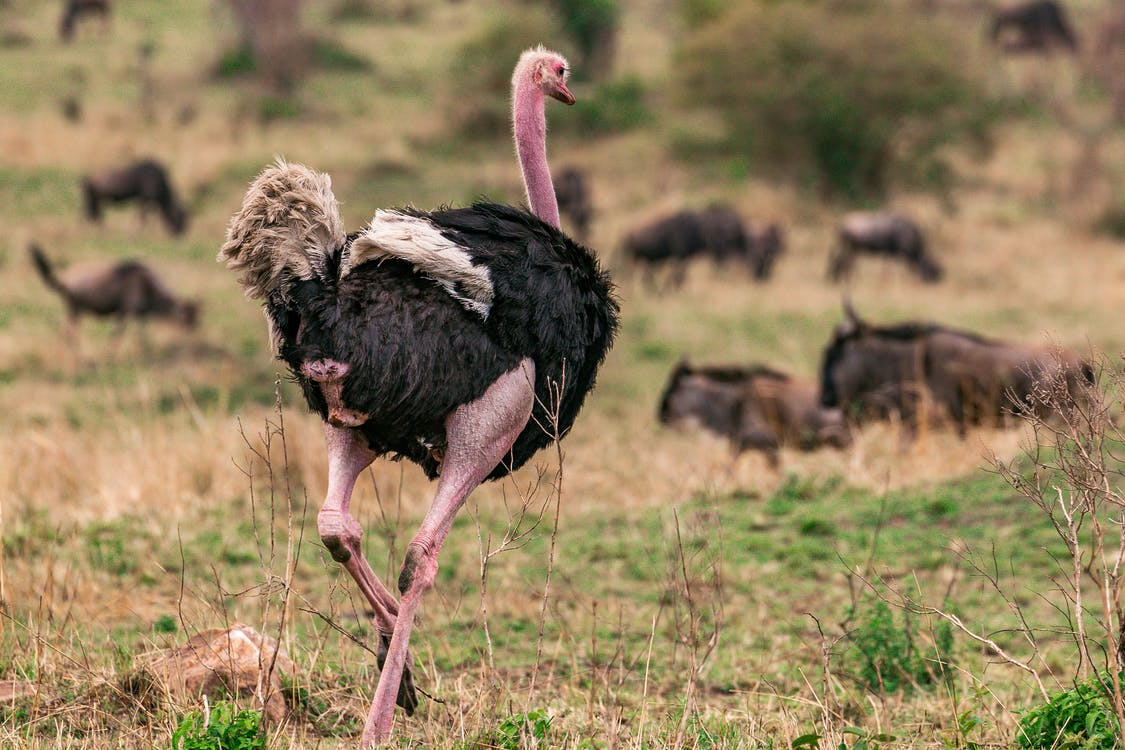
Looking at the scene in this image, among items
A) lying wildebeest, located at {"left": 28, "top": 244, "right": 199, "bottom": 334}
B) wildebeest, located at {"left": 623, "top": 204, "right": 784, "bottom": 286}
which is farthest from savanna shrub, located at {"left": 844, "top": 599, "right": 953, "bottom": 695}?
wildebeest, located at {"left": 623, "top": 204, "right": 784, "bottom": 286}

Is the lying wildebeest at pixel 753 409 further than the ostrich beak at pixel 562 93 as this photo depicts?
Yes

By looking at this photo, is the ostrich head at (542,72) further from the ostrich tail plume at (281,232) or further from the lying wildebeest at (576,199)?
the lying wildebeest at (576,199)

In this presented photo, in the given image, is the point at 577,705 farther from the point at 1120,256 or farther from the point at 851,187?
the point at 851,187

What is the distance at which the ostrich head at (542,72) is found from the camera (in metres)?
5.06

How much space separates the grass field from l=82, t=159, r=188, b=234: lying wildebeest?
502 millimetres

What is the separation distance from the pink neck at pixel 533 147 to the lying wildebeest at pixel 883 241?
18.4 m

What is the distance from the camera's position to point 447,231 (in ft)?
13.9

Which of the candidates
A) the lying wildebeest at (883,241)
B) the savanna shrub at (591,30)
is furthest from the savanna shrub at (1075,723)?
the savanna shrub at (591,30)

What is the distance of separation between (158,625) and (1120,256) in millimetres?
21073

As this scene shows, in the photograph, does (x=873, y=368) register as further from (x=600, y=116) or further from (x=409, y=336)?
(x=600, y=116)

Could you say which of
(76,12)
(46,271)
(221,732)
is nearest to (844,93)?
(46,271)

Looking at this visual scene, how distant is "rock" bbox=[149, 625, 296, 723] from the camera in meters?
4.31

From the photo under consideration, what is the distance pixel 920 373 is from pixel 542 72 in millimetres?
7502

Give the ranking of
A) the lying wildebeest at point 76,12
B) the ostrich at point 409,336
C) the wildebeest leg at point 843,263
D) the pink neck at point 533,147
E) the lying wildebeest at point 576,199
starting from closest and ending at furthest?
the ostrich at point 409,336 → the pink neck at point 533,147 → the wildebeest leg at point 843,263 → the lying wildebeest at point 576,199 → the lying wildebeest at point 76,12
